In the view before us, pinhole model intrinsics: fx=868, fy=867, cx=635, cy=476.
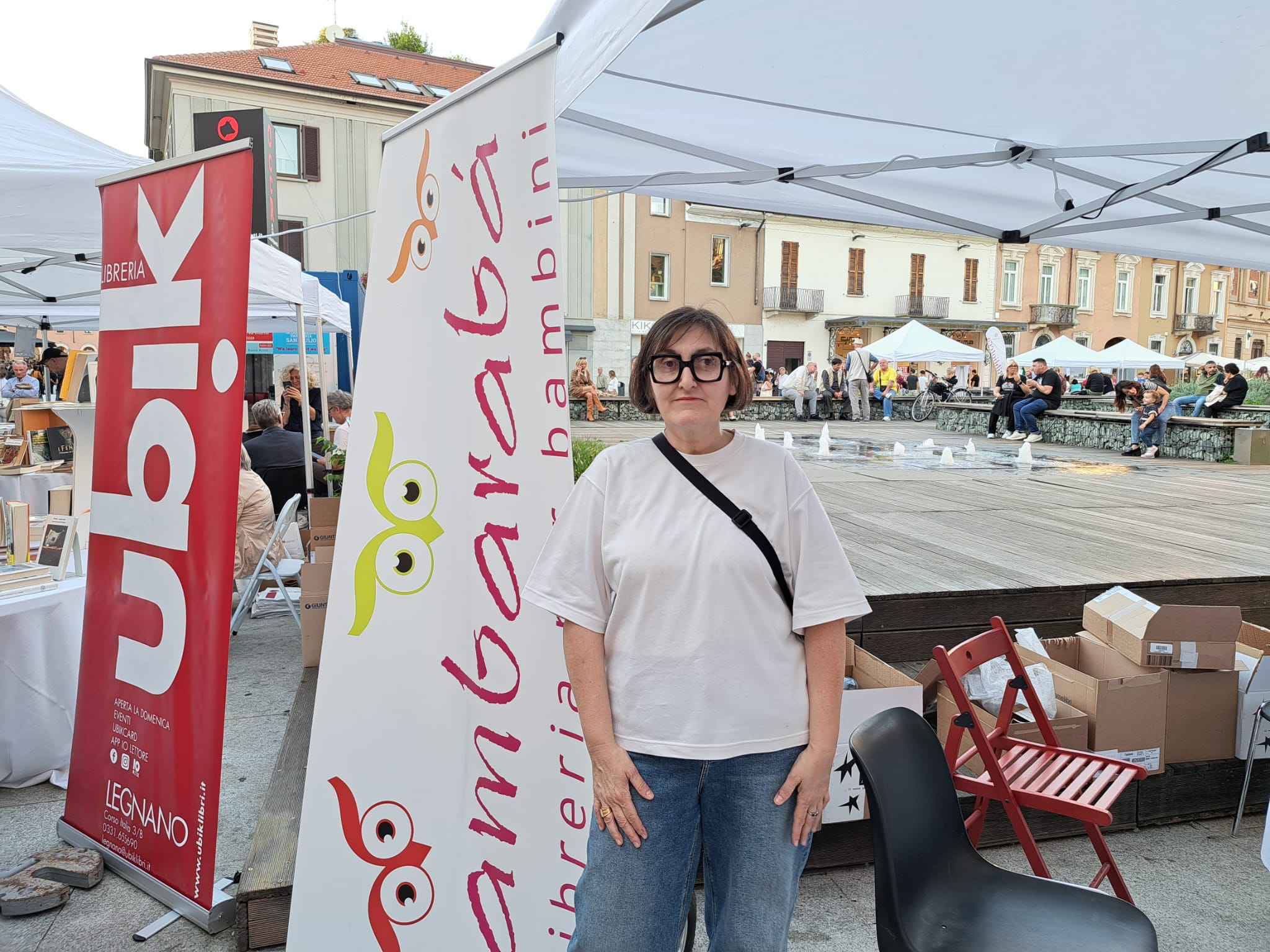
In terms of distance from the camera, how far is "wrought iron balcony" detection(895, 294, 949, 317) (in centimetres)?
3784

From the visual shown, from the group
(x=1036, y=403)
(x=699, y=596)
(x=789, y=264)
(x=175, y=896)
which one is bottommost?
(x=175, y=896)

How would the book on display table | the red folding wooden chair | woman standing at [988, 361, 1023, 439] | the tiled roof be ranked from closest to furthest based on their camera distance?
the red folding wooden chair < the book on display table < woman standing at [988, 361, 1023, 439] < the tiled roof

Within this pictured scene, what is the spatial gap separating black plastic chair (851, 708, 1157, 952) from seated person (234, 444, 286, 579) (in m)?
4.43

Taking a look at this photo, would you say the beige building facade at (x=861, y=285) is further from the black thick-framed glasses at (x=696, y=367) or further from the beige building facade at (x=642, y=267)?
the black thick-framed glasses at (x=696, y=367)

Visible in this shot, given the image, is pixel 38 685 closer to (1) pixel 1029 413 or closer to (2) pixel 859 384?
(1) pixel 1029 413

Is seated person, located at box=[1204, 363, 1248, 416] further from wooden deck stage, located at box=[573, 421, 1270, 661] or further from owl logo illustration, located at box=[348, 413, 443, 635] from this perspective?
owl logo illustration, located at box=[348, 413, 443, 635]

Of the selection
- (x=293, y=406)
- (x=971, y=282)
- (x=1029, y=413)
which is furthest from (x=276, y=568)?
(x=971, y=282)

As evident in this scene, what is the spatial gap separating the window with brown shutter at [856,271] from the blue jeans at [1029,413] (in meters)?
22.2

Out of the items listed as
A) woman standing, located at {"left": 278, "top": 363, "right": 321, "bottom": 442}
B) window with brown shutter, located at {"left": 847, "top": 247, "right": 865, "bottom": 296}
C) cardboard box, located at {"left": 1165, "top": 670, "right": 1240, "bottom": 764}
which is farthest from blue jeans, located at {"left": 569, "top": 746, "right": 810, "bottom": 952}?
window with brown shutter, located at {"left": 847, "top": 247, "right": 865, "bottom": 296}

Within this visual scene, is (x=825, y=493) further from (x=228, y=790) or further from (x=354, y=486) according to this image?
(x=354, y=486)

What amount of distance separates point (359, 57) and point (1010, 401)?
2658 centimetres

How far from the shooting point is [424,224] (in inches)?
85.7

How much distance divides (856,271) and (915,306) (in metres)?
3.20

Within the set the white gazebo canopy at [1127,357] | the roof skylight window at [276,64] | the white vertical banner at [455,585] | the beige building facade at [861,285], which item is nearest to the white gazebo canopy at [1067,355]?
the white gazebo canopy at [1127,357]
